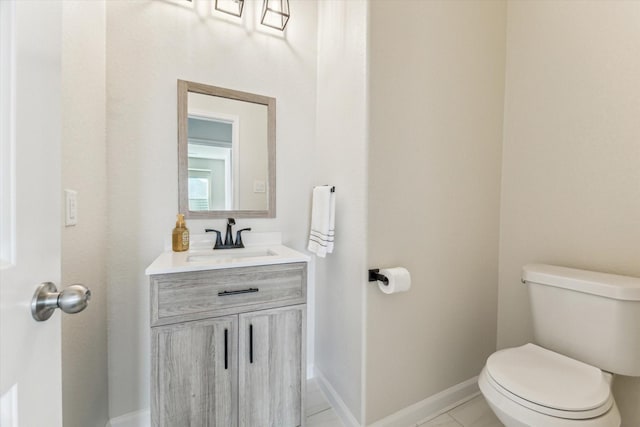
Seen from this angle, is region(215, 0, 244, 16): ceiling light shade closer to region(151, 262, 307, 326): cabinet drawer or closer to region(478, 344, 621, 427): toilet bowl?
region(151, 262, 307, 326): cabinet drawer

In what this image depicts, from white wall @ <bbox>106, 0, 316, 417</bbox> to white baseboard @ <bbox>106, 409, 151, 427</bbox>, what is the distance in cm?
3

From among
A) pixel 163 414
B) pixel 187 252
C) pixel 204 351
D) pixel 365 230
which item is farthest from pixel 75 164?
pixel 365 230

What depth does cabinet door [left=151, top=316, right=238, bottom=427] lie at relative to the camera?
106cm

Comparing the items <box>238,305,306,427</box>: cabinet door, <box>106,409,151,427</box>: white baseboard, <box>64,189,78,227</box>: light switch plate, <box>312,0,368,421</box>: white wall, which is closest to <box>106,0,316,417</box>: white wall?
<box>106,409,151,427</box>: white baseboard

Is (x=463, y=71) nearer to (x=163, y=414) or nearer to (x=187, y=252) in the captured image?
(x=187, y=252)

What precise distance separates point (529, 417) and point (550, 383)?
19 centimetres

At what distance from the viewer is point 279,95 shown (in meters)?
1.67

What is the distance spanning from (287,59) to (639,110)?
1747 mm

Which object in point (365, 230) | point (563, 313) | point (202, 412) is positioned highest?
point (365, 230)

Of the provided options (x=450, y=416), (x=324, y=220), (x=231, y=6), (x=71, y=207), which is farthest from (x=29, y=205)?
(x=450, y=416)

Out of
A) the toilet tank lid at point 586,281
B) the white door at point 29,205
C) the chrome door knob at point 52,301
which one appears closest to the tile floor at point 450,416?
the toilet tank lid at point 586,281

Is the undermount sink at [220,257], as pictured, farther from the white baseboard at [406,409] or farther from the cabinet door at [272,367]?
the white baseboard at [406,409]

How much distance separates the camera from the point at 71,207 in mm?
951

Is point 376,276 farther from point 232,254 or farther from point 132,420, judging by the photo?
point 132,420
